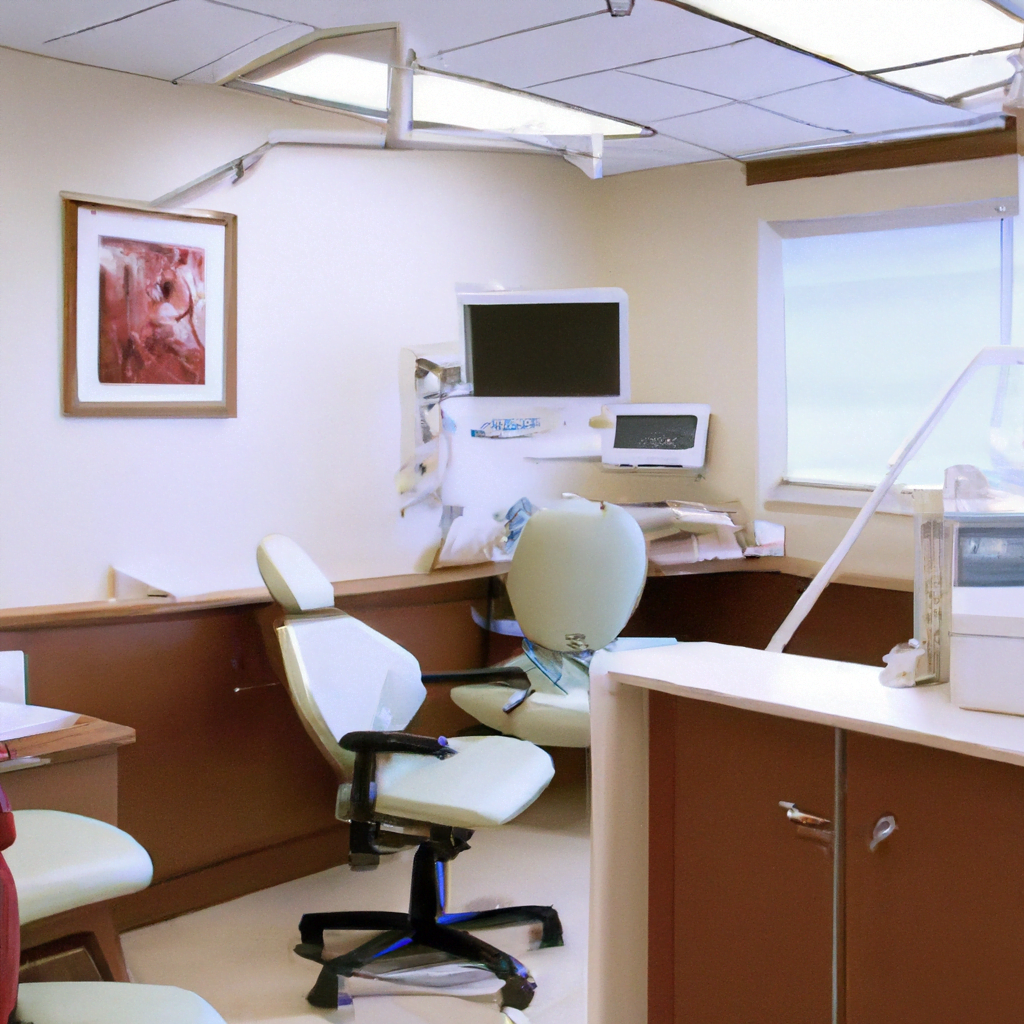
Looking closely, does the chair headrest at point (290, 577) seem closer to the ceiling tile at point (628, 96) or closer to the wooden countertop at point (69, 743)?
the wooden countertop at point (69, 743)

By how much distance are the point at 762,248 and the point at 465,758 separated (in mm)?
2375

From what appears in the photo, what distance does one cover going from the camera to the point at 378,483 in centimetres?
398

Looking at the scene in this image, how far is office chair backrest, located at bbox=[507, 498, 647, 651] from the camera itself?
3.68 meters

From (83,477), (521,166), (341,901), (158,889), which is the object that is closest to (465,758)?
(341,901)

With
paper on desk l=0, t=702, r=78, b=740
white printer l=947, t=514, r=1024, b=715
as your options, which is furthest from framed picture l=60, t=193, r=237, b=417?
white printer l=947, t=514, r=1024, b=715

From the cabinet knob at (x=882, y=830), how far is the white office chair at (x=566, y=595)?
5.78 ft

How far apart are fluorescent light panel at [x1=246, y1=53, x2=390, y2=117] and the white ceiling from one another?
0.14 meters

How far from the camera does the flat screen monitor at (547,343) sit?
4.04 metres

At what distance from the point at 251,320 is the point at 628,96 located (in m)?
1.38

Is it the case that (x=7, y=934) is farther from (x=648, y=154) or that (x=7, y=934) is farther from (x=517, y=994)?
(x=648, y=154)

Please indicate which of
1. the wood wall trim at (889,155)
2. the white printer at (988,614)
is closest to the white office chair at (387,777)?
the white printer at (988,614)

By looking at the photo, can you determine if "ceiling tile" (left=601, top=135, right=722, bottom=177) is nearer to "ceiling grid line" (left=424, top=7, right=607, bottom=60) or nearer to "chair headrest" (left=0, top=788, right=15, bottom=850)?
"ceiling grid line" (left=424, top=7, right=607, bottom=60)

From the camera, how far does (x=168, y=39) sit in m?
2.85

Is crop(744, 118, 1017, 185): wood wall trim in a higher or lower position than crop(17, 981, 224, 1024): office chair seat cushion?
higher
